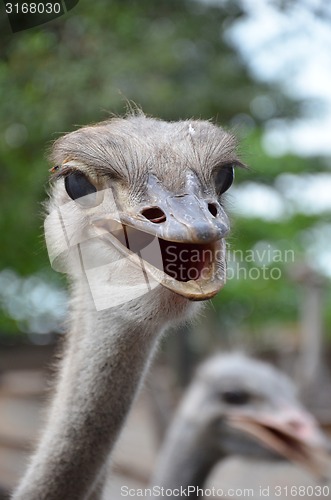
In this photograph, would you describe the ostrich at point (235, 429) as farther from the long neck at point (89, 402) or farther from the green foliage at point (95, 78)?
the long neck at point (89, 402)

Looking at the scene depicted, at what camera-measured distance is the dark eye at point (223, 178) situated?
1.50m

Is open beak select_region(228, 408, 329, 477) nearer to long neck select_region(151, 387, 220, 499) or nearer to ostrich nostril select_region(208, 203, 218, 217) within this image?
long neck select_region(151, 387, 220, 499)

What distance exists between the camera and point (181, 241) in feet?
4.07

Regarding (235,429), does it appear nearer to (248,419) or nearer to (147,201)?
(248,419)

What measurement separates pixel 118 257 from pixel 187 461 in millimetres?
1918

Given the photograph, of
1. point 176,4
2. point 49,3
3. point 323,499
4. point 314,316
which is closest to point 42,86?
point 176,4

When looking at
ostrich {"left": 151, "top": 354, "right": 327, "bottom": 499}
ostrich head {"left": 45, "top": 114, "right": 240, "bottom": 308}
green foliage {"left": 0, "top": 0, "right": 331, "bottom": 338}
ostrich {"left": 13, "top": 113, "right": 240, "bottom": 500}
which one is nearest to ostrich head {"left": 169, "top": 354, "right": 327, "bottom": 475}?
ostrich {"left": 151, "top": 354, "right": 327, "bottom": 499}

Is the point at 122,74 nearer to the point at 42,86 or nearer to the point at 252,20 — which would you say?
the point at 42,86

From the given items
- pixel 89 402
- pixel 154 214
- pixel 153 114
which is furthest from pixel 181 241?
pixel 153 114

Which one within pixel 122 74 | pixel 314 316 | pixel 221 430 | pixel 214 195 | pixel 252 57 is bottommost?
pixel 314 316

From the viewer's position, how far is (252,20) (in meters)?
2.95

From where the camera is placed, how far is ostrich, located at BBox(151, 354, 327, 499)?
3.04 metres

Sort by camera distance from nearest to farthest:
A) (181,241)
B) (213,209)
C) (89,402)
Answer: (181,241)
(213,209)
(89,402)

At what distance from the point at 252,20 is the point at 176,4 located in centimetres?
54
